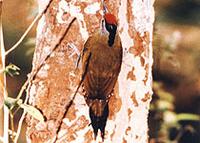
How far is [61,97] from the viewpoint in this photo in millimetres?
1561

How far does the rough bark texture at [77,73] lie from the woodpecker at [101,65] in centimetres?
3

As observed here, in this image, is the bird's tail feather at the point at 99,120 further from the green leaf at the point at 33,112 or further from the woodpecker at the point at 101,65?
the green leaf at the point at 33,112

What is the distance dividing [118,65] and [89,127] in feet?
0.56

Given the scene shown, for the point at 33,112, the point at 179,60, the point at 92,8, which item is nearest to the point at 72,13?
the point at 92,8

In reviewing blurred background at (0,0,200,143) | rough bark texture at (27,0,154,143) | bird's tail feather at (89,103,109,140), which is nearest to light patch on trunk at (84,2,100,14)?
rough bark texture at (27,0,154,143)

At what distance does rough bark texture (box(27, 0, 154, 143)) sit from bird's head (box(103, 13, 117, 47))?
0.19 feet

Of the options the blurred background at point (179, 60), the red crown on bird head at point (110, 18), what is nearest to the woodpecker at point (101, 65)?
the red crown on bird head at point (110, 18)

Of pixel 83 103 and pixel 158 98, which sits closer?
pixel 83 103

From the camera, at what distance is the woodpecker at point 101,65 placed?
4.89ft

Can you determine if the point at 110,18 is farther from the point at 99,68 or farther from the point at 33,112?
the point at 33,112

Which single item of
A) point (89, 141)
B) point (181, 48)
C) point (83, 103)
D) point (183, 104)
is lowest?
point (183, 104)

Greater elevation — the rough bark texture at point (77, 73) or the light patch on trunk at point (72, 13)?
the light patch on trunk at point (72, 13)

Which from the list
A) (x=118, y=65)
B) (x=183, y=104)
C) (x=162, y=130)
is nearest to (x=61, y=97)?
(x=118, y=65)

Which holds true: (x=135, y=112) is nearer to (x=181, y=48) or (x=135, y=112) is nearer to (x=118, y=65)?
(x=118, y=65)
